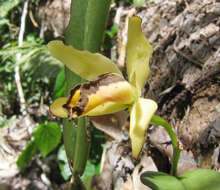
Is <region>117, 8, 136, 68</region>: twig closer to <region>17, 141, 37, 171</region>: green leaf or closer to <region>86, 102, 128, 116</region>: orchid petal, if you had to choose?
<region>17, 141, 37, 171</region>: green leaf

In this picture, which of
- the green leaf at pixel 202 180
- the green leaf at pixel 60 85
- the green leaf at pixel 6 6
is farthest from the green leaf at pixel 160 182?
the green leaf at pixel 6 6

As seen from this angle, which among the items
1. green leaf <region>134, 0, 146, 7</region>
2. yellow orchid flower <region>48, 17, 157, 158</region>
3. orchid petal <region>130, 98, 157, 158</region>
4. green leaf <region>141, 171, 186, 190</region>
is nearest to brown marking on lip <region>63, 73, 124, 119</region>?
yellow orchid flower <region>48, 17, 157, 158</region>

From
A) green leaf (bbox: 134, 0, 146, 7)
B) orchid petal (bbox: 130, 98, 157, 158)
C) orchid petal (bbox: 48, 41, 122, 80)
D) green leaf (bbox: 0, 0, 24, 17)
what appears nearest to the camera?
orchid petal (bbox: 130, 98, 157, 158)

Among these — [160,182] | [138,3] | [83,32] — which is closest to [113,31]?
[138,3]

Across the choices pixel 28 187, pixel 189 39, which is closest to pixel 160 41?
pixel 189 39

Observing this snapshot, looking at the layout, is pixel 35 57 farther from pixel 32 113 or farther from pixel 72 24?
pixel 72 24

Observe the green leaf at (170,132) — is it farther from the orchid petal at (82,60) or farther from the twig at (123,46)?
the twig at (123,46)
